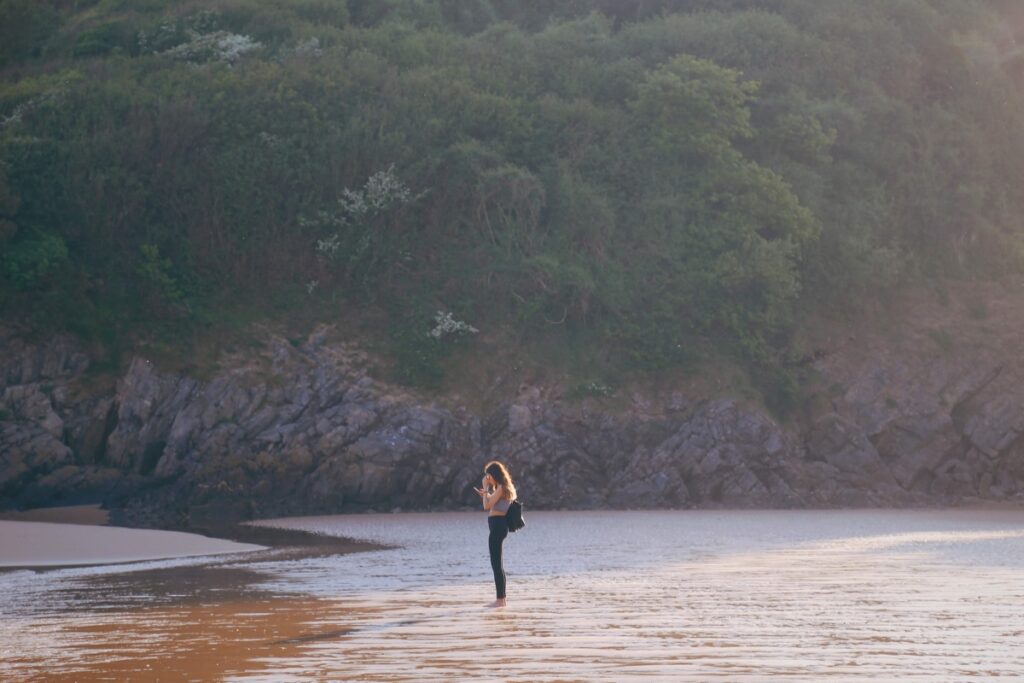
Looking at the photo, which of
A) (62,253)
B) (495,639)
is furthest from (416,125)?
(495,639)

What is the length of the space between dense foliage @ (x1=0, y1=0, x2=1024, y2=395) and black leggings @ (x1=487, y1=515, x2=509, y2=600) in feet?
63.6

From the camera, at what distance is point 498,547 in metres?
13.1

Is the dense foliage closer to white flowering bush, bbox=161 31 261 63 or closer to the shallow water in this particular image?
white flowering bush, bbox=161 31 261 63

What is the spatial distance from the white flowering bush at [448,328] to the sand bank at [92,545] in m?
11.9

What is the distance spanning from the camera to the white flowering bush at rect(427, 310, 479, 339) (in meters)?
33.7

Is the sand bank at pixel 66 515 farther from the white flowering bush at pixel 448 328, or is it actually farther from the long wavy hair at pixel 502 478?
the long wavy hair at pixel 502 478

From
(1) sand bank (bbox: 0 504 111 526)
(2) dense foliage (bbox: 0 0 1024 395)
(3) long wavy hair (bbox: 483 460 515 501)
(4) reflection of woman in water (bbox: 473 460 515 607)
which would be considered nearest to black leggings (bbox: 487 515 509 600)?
(4) reflection of woman in water (bbox: 473 460 515 607)

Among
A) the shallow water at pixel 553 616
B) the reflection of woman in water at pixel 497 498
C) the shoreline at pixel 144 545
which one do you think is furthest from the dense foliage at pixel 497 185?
the reflection of woman in water at pixel 497 498

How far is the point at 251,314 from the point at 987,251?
66.8 ft

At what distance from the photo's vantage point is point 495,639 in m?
10.1

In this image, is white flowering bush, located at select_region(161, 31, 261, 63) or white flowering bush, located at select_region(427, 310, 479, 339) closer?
white flowering bush, located at select_region(427, 310, 479, 339)

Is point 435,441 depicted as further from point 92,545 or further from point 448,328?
point 92,545

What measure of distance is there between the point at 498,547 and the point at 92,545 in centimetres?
899

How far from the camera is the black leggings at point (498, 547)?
41.4 feet
